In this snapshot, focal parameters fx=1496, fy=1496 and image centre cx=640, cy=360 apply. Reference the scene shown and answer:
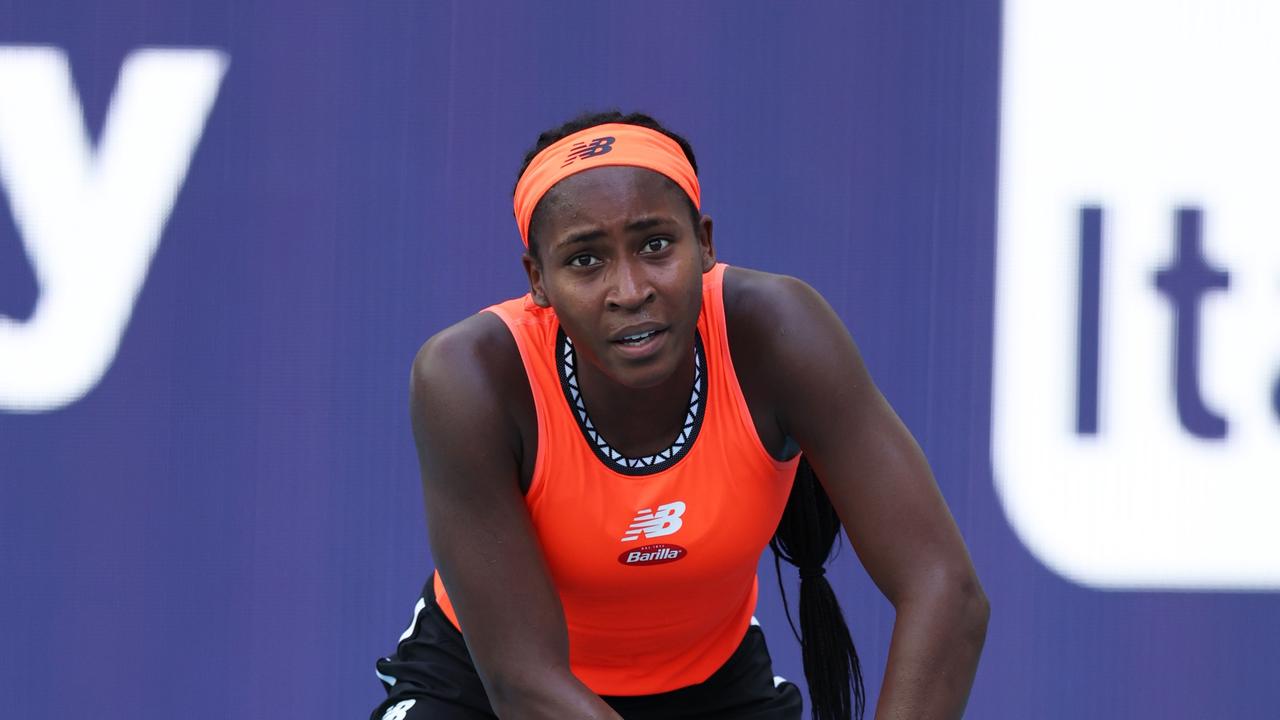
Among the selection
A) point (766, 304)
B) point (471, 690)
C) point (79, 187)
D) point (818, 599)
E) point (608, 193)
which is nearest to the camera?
point (608, 193)

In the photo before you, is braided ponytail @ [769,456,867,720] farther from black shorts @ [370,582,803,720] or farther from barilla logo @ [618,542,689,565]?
barilla logo @ [618,542,689,565]

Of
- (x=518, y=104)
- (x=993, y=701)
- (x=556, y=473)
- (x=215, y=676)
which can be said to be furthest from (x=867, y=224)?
(x=215, y=676)

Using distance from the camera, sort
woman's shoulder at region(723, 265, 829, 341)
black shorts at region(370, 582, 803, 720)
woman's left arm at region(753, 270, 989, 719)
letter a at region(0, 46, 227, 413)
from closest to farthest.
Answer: woman's left arm at region(753, 270, 989, 719) → woman's shoulder at region(723, 265, 829, 341) → black shorts at region(370, 582, 803, 720) → letter a at region(0, 46, 227, 413)

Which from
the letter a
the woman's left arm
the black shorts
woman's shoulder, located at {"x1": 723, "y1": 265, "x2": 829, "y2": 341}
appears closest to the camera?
the woman's left arm

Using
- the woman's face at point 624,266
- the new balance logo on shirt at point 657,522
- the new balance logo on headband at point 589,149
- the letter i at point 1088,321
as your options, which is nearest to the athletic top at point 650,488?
the new balance logo on shirt at point 657,522

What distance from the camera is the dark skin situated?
163 cm

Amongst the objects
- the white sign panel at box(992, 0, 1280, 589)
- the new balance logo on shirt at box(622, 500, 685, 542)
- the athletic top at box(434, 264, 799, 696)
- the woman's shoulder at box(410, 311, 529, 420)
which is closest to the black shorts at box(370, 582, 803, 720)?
the athletic top at box(434, 264, 799, 696)

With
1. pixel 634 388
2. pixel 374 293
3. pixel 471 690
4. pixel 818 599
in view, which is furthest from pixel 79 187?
pixel 818 599

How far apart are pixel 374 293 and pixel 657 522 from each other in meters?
1.24

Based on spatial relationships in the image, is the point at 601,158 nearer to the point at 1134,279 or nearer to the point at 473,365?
the point at 473,365

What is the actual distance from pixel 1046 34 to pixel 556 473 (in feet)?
5.22

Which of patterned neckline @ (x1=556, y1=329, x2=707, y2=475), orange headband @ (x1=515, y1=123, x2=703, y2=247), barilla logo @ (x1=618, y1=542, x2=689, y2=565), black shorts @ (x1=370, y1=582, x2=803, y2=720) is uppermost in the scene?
orange headband @ (x1=515, y1=123, x2=703, y2=247)

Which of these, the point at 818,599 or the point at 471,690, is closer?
the point at 471,690

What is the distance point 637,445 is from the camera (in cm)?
179
